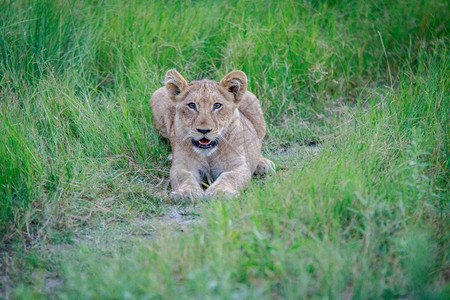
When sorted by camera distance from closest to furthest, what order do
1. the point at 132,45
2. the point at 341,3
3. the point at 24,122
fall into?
the point at 24,122 < the point at 132,45 < the point at 341,3

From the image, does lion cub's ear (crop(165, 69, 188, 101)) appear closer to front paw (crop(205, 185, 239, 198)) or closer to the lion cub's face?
the lion cub's face

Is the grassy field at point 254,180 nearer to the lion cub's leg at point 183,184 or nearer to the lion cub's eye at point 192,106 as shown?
the lion cub's leg at point 183,184

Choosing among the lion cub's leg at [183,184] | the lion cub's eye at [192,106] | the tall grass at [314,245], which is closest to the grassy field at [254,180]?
the tall grass at [314,245]

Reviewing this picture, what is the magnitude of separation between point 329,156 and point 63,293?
2472mm

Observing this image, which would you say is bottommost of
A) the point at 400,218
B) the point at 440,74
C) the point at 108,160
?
the point at 108,160

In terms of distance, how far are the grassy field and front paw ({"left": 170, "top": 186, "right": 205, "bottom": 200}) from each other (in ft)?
0.28

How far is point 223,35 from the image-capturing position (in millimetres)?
7195

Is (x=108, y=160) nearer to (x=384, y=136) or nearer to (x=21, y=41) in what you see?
(x=21, y=41)

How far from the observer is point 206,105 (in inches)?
204

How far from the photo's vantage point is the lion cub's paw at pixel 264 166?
573cm

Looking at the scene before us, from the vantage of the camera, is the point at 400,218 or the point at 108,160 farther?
the point at 108,160

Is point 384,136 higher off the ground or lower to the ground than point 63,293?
higher

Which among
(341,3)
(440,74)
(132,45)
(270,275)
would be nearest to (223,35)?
(132,45)

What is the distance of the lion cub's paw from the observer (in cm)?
573
